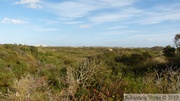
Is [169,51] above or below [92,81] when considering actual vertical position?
above

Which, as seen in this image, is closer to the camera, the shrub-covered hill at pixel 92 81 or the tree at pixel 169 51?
the shrub-covered hill at pixel 92 81

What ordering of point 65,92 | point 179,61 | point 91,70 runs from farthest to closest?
1. point 179,61
2. point 91,70
3. point 65,92

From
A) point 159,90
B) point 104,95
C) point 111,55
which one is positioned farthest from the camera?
point 111,55

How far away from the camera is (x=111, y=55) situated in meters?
22.5

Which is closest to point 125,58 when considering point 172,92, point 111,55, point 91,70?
point 111,55

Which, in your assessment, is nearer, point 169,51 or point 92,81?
point 92,81

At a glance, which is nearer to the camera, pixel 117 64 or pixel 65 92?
pixel 65 92

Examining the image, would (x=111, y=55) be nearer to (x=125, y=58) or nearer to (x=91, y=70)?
(x=125, y=58)

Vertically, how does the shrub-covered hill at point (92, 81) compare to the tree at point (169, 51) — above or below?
below

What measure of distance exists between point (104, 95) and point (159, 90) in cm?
174

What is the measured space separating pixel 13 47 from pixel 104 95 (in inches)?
1002

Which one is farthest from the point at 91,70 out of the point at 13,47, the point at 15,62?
the point at 13,47

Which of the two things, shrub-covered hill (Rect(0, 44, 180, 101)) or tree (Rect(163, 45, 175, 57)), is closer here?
shrub-covered hill (Rect(0, 44, 180, 101))

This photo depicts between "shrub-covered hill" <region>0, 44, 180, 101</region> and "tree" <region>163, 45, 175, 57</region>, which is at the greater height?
"tree" <region>163, 45, 175, 57</region>
